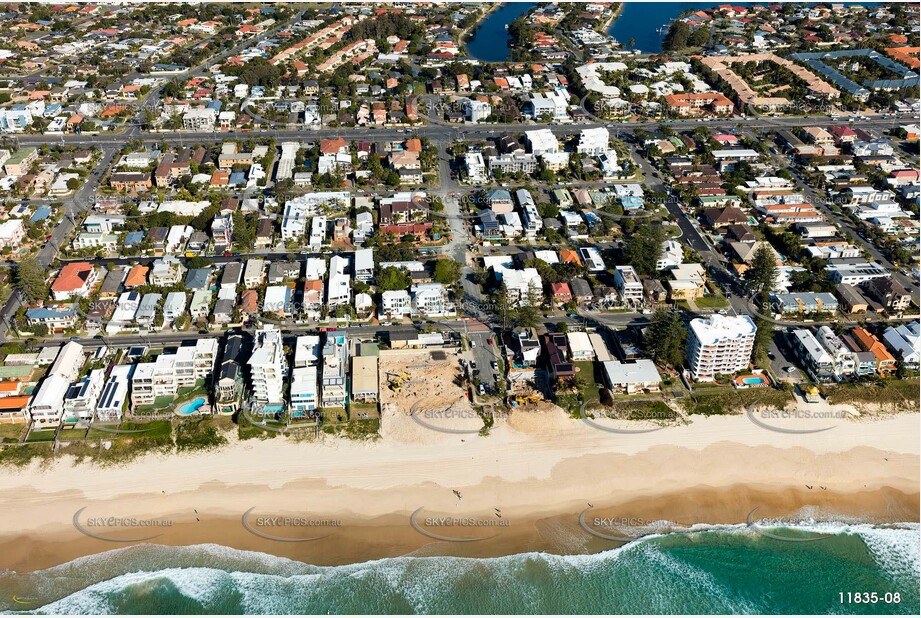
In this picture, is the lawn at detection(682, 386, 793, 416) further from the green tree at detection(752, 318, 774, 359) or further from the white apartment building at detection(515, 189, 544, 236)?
the white apartment building at detection(515, 189, 544, 236)

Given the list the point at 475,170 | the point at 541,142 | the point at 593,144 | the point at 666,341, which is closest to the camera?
the point at 666,341

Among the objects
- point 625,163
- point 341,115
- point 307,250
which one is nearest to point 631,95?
point 625,163

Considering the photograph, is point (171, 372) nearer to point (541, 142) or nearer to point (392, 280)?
point (392, 280)

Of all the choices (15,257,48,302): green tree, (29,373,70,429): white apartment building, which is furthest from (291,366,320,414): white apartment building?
(15,257,48,302): green tree

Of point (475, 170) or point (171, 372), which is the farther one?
point (475, 170)

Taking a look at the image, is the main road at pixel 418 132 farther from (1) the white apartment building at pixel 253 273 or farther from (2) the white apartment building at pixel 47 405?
(2) the white apartment building at pixel 47 405

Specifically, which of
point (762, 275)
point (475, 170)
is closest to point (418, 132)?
point (475, 170)
